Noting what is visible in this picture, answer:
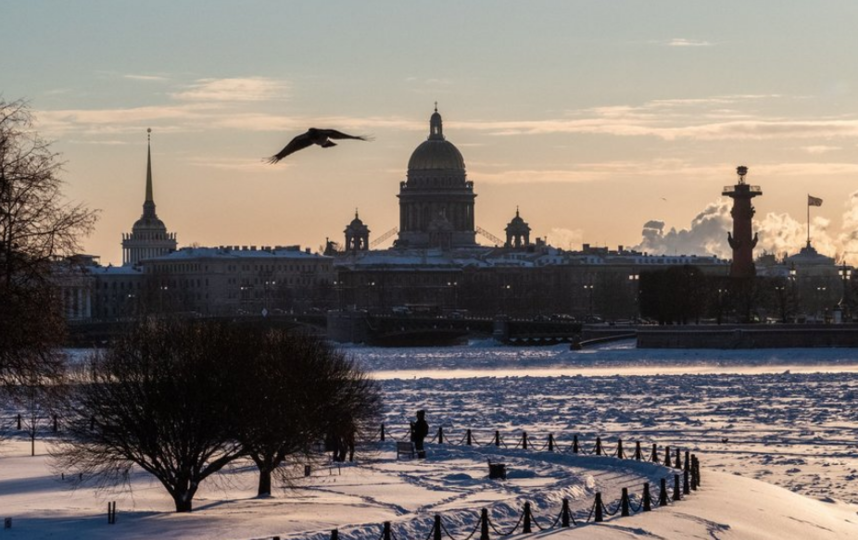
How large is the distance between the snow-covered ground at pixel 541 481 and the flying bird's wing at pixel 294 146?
20.9ft

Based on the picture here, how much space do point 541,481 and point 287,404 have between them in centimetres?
482

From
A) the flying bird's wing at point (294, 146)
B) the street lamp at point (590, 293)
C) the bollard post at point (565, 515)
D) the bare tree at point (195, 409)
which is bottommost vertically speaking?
the bollard post at point (565, 515)

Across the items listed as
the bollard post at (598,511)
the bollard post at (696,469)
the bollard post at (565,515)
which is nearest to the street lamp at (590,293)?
the bollard post at (696,469)

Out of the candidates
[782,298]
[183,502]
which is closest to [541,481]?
[183,502]

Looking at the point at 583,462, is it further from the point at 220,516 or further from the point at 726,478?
the point at 220,516

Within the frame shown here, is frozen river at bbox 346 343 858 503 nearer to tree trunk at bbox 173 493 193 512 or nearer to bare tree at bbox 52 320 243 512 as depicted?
bare tree at bbox 52 320 243 512

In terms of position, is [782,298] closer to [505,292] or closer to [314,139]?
[505,292]

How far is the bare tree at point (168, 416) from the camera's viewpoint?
30422 mm

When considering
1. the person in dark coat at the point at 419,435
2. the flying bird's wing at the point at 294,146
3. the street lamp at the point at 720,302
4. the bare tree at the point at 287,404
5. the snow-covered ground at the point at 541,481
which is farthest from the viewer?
the street lamp at the point at 720,302

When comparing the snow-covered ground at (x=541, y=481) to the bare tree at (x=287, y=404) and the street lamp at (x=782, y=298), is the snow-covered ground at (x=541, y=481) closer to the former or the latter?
the bare tree at (x=287, y=404)

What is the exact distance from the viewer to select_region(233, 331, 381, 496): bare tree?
3136cm

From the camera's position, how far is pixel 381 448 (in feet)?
135

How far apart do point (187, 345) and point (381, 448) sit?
30.1 feet

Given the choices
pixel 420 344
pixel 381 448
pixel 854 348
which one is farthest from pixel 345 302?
pixel 381 448
